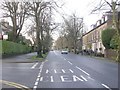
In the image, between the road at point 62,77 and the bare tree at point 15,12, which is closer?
the road at point 62,77

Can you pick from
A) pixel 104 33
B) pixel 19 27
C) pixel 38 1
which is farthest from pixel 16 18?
pixel 104 33

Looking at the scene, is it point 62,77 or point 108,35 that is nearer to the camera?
point 62,77

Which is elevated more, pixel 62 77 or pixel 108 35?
pixel 108 35

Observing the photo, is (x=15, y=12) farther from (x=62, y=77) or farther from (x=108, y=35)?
(x=62, y=77)

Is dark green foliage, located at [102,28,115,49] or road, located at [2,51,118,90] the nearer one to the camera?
road, located at [2,51,118,90]

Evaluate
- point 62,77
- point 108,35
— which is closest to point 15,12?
point 108,35

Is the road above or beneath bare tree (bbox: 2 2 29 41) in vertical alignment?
beneath

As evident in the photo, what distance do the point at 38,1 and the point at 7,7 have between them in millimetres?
12942

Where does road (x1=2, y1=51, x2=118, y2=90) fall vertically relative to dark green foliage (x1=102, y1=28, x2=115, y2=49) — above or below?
below

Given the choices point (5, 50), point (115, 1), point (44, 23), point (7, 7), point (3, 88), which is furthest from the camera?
point (44, 23)

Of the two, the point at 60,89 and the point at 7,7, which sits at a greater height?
the point at 7,7

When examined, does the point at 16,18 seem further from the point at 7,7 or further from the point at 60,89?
the point at 60,89

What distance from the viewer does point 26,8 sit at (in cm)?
5431

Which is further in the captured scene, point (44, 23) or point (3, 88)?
point (44, 23)
